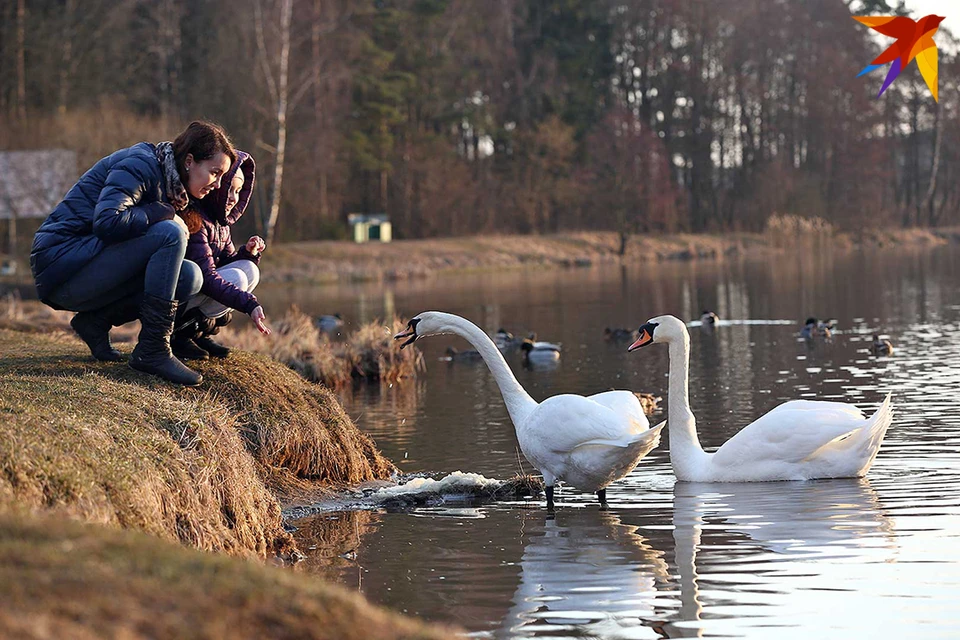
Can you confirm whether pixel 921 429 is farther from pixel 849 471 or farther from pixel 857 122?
pixel 857 122

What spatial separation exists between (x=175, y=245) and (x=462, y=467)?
3806mm

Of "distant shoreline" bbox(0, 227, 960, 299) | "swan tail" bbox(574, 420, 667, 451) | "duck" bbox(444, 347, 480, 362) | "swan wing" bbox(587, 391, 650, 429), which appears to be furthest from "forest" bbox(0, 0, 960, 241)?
"swan tail" bbox(574, 420, 667, 451)

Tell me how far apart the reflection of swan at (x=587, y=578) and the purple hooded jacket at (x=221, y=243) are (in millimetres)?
2445

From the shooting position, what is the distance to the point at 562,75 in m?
69.0

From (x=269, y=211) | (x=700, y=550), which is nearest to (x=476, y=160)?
(x=269, y=211)

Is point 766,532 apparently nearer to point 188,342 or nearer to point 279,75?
point 188,342

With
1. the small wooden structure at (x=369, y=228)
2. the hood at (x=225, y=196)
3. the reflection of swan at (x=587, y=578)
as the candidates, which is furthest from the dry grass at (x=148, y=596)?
the small wooden structure at (x=369, y=228)

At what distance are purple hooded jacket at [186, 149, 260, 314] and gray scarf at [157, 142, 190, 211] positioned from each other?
0.42 meters

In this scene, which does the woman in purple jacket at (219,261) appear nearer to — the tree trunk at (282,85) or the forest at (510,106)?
the forest at (510,106)

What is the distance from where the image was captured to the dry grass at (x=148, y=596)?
358 centimetres

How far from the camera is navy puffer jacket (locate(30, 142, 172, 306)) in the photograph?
7957mm

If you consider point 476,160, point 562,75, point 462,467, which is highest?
point 562,75

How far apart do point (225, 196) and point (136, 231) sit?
2.92 ft

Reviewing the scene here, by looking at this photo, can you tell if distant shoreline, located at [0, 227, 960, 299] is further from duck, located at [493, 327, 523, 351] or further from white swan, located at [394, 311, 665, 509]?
white swan, located at [394, 311, 665, 509]
